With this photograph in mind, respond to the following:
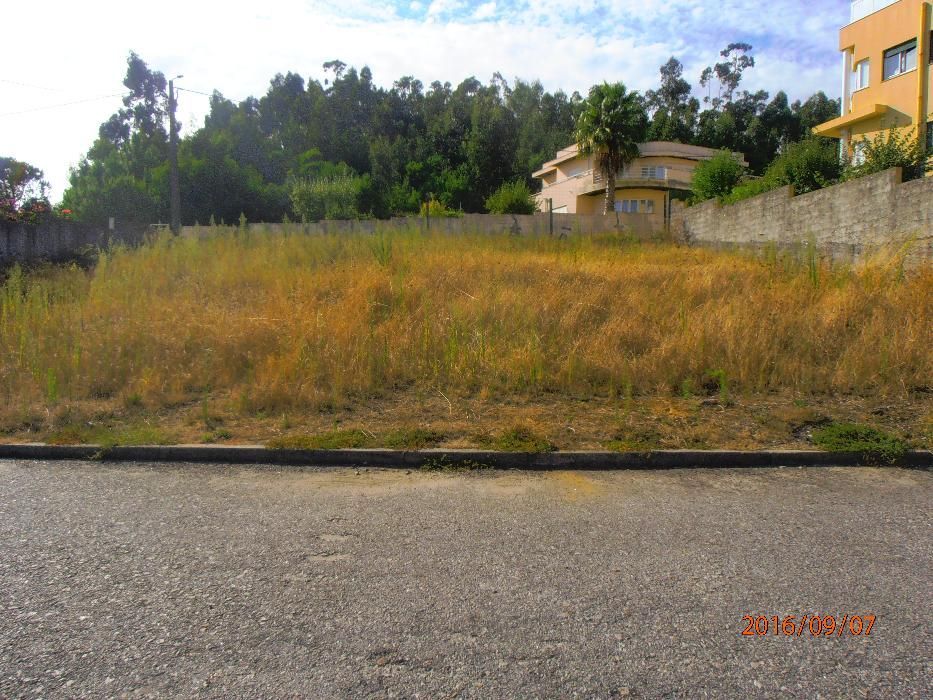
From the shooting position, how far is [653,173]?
44.6 metres

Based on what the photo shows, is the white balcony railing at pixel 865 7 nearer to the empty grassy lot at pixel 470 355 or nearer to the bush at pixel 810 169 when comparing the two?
the bush at pixel 810 169

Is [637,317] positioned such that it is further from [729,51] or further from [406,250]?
[729,51]

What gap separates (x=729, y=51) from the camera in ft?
221

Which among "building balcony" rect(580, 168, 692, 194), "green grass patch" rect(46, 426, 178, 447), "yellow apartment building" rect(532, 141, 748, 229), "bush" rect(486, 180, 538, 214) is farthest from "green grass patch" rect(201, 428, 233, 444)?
"yellow apartment building" rect(532, 141, 748, 229)

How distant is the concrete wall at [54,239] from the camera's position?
14.5m

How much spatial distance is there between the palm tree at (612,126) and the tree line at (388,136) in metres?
7.47

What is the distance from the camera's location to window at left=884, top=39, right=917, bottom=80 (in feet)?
66.7

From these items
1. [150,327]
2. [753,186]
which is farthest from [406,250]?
[753,186]

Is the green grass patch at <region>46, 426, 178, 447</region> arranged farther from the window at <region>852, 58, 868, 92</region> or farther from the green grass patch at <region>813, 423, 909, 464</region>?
the window at <region>852, 58, 868, 92</region>

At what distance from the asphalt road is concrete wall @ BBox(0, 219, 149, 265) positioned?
12.2 m

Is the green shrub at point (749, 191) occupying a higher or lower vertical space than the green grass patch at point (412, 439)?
higher

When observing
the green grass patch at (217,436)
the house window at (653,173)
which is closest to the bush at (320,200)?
the house window at (653,173)

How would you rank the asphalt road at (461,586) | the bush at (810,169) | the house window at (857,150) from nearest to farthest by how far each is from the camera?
the asphalt road at (461,586)
the house window at (857,150)
the bush at (810,169)

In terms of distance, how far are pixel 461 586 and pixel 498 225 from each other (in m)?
18.8
